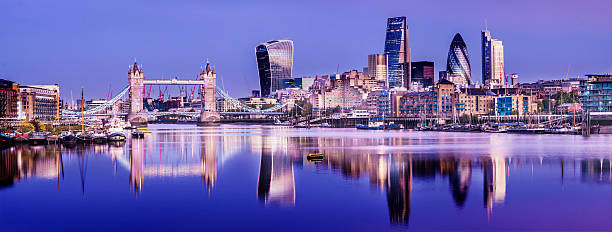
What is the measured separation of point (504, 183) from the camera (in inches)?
1155

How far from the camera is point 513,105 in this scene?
13112 cm

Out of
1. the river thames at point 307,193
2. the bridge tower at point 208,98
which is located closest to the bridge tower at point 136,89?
the bridge tower at point 208,98

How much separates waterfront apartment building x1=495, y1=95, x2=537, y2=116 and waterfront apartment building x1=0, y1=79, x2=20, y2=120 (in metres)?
85.9

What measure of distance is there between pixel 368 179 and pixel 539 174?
8697 millimetres

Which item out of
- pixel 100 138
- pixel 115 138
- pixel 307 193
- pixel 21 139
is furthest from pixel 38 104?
pixel 307 193

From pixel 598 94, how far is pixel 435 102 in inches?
1648

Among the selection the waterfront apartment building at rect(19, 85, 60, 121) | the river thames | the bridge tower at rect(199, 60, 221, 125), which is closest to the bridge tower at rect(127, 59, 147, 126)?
the bridge tower at rect(199, 60, 221, 125)

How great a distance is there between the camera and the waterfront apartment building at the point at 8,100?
82.1 metres

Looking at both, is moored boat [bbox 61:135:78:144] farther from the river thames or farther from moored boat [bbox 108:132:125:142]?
the river thames

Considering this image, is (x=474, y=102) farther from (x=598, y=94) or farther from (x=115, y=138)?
(x=115, y=138)

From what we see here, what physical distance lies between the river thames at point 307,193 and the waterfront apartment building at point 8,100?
42.9 m

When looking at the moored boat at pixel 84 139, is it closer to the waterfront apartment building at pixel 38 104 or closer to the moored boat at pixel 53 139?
the moored boat at pixel 53 139

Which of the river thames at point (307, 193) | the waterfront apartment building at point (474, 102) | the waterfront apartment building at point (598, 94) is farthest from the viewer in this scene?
the waterfront apartment building at point (474, 102)

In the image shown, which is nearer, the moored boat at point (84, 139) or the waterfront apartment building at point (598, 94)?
the moored boat at point (84, 139)
